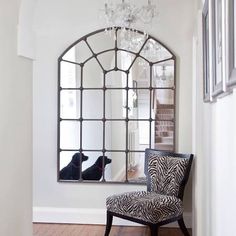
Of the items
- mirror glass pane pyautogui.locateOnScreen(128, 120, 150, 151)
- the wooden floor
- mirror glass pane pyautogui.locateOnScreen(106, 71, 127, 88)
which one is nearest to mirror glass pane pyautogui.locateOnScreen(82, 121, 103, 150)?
mirror glass pane pyautogui.locateOnScreen(128, 120, 150, 151)

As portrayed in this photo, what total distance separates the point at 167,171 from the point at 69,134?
45.4 inches

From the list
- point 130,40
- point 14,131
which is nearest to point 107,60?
point 130,40

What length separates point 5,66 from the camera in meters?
1.89

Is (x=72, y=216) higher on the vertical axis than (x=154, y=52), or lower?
lower

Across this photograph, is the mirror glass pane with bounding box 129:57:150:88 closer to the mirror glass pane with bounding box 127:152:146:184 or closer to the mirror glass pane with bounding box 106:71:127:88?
the mirror glass pane with bounding box 106:71:127:88

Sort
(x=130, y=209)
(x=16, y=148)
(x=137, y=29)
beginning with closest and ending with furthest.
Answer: (x=16, y=148)
(x=130, y=209)
(x=137, y=29)

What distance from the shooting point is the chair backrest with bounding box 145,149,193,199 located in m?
3.53

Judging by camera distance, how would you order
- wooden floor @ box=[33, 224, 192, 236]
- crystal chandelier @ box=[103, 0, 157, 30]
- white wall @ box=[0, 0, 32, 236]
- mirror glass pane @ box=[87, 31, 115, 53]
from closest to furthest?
1. white wall @ box=[0, 0, 32, 236]
2. crystal chandelier @ box=[103, 0, 157, 30]
3. wooden floor @ box=[33, 224, 192, 236]
4. mirror glass pane @ box=[87, 31, 115, 53]

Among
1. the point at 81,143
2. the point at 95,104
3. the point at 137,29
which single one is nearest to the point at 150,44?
the point at 137,29

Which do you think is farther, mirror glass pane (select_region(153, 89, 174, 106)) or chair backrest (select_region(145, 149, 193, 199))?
mirror glass pane (select_region(153, 89, 174, 106))

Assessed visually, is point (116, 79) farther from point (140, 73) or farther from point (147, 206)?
point (147, 206)

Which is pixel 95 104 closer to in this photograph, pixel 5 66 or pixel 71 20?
pixel 71 20

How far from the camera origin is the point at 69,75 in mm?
Answer: 4117

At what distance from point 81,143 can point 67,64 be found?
0.85m
